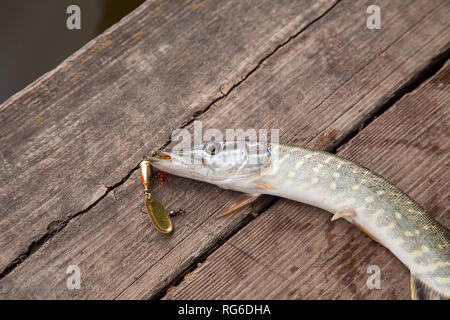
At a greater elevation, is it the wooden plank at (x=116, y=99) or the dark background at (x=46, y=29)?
the dark background at (x=46, y=29)

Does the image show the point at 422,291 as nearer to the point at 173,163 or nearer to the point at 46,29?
the point at 173,163

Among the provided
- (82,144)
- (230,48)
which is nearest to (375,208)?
(230,48)

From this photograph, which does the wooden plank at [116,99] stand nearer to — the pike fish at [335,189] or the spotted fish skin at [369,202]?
the pike fish at [335,189]

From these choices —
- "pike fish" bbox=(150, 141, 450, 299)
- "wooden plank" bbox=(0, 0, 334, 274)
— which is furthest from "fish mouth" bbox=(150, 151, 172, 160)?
"wooden plank" bbox=(0, 0, 334, 274)

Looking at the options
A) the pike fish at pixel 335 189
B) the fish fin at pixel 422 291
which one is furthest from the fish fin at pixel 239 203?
the fish fin at pixel 422 291

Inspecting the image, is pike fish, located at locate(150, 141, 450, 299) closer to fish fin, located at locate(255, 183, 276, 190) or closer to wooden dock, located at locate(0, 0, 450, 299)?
fish fin, located at locate(255, 183, 276, 190)

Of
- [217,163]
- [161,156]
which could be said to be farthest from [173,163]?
[217,163]

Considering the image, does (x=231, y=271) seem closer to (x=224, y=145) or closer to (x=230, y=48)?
(x=224, y=145)

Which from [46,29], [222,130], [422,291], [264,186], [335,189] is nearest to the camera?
[422,291]
